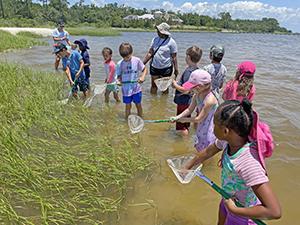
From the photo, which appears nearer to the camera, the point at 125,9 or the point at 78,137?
the point at 78,137

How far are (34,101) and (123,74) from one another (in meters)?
1.60

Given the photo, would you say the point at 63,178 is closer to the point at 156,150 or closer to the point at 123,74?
the point at 156,150

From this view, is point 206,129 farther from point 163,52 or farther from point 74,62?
point 74,62

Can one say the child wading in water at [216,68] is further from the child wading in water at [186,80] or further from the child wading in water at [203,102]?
the child wading in water at [203,102]

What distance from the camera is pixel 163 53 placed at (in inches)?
286

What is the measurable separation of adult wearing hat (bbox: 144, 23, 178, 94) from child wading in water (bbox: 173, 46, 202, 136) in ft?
7.01

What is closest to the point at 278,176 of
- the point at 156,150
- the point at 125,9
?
the point at 156,150

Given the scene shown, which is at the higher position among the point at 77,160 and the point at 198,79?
the point at 198,79

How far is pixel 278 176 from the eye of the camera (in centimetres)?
429

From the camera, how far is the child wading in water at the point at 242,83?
3.73 meters

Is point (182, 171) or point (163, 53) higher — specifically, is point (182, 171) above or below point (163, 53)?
below

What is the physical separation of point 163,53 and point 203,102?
372 centimetres

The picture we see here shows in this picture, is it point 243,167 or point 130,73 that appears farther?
point 130,73

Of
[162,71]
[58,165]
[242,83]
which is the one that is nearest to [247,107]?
[242,83]
